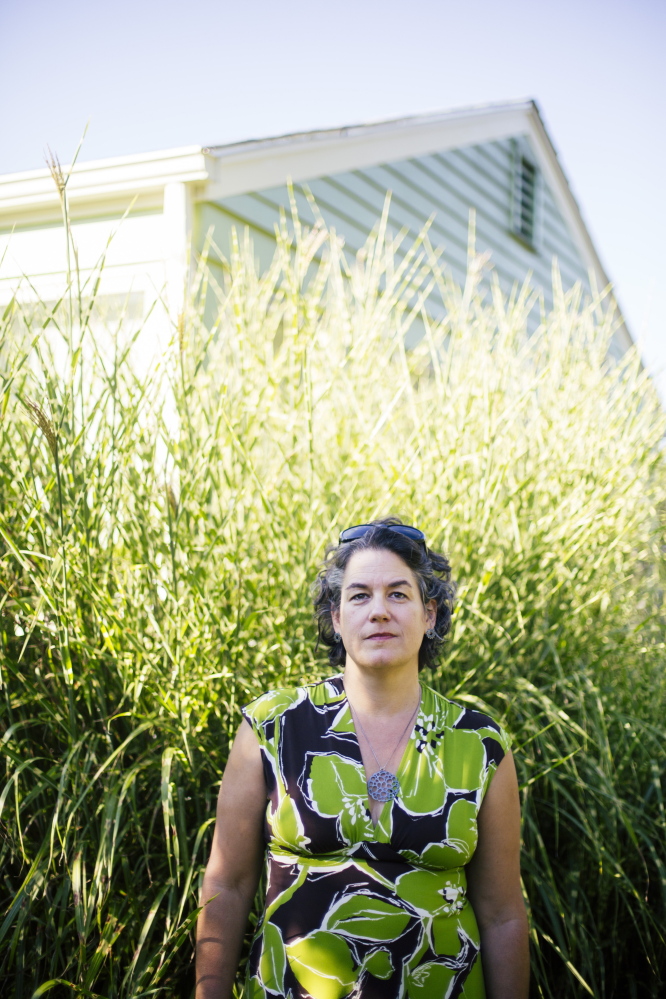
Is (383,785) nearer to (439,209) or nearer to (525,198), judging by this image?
(439,209)

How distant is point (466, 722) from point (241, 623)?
669 mm

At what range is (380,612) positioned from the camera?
5.00ft

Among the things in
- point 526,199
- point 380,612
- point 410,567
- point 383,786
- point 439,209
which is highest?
point 526,199

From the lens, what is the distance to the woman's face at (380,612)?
1513 mm

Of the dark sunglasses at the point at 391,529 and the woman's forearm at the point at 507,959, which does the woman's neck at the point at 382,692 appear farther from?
the woman's forearm at the point at 507,959

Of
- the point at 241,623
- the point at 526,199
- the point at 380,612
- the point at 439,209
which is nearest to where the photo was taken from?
the point at 380,612

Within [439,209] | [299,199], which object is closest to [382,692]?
[299,199]

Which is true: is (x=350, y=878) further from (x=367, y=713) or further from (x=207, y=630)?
(x=207, y=630)

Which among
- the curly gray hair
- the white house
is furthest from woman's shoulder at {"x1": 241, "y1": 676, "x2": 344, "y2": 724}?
the white house

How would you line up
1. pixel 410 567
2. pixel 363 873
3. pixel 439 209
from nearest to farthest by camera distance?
1. pixel 363 873
2. pixel 410 567
3. pixel 439 209

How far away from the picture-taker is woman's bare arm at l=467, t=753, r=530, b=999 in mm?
1451

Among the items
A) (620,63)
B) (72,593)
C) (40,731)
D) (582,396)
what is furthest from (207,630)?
(620,63)

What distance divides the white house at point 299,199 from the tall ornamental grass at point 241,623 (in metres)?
0.42

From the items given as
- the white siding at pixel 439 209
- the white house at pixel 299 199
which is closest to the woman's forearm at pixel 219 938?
the white house at pixel 299 199
